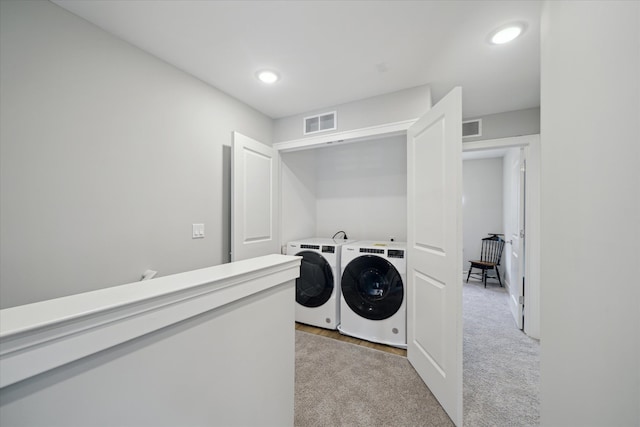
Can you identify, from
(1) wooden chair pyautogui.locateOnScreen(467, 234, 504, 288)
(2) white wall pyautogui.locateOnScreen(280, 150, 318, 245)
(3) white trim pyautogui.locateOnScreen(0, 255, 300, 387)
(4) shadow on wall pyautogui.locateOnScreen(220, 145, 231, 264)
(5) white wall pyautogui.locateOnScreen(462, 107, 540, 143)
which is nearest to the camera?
(3) white trim pyautogui.locateOnScreen(0, 255, 300, 387)

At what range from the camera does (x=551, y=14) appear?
78 cm

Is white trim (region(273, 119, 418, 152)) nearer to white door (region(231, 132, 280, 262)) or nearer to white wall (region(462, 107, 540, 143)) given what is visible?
white door (region(231, 132, 280, 262))

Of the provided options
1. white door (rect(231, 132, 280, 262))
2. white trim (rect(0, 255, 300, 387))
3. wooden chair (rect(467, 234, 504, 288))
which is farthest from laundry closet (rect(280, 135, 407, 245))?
wooden chair (rect(467, 234, 504, 288))

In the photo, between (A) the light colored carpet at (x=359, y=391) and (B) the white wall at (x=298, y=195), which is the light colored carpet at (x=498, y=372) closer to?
(A) the light colored carpet at (x=359, y=391)

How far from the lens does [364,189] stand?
3.28 metres

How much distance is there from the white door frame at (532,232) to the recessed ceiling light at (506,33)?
137 centimetres

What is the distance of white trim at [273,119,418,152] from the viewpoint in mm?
2273

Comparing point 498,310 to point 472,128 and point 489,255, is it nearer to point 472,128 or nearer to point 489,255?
point 489,255

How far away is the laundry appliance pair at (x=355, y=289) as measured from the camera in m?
2.29

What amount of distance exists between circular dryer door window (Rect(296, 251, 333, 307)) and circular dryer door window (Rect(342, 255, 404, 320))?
204mm

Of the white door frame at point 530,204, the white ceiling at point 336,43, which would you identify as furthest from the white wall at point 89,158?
the white door frame at point 530,204

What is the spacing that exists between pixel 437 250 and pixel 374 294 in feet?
3.08

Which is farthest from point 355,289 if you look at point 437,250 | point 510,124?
point 510,124

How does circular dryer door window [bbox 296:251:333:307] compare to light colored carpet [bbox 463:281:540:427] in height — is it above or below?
above
